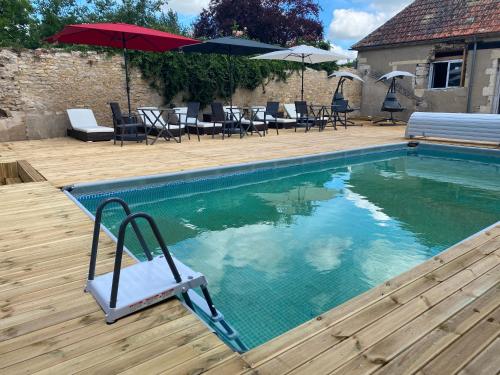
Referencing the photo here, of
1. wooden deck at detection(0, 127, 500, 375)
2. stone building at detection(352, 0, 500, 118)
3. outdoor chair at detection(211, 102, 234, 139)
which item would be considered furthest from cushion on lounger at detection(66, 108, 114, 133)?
stone building at detection(352, 0, 500, 118)

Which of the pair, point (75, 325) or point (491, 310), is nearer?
point (75, 325)

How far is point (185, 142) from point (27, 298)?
6.64 metres

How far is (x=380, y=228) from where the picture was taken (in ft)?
13.6

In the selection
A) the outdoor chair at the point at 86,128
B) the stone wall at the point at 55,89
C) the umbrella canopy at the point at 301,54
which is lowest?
the outdoor chair at the point at 86,128

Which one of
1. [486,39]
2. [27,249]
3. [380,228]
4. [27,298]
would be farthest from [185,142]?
[486,39]

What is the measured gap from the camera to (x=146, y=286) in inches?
78.2

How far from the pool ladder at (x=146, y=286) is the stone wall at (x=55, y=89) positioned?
7.89 m

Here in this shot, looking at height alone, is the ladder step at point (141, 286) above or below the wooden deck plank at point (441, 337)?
above

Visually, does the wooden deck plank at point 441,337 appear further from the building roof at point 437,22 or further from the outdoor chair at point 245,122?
the building roof at point 437,22

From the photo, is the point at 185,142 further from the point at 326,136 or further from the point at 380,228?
the point at 380,228

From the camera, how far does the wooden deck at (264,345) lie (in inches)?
60.7

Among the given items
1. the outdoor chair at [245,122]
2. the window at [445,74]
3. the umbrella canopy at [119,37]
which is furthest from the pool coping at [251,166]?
the window at [445,74]

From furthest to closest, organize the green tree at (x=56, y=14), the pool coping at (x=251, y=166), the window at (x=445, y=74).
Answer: the green tree at (x=56, y=14) < the window at (x=445, y=74) < the pool coping at (x=251, y=166)

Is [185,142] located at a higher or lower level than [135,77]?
lower
